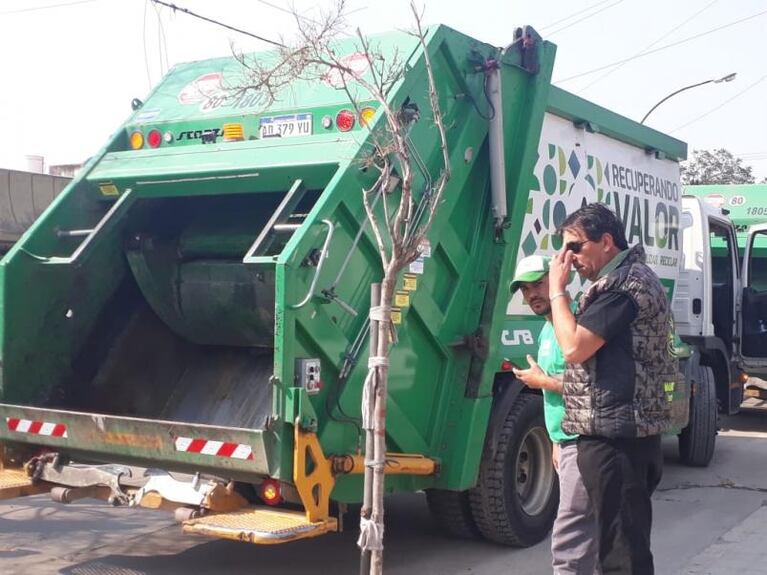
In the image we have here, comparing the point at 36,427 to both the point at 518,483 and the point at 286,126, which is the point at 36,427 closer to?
the point at 286,126

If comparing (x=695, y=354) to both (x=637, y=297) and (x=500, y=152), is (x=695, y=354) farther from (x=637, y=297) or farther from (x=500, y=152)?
(x=637, y=297)

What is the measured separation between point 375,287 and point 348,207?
0.95 meters

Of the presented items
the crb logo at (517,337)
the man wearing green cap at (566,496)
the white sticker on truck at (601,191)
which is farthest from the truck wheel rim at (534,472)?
the man wearing green cap at (566,496)

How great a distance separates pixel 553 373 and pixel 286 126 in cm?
230

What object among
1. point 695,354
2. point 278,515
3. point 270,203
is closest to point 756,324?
point 695,354

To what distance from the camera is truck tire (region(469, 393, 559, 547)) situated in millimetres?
5715

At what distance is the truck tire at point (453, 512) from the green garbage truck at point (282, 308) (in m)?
0.02

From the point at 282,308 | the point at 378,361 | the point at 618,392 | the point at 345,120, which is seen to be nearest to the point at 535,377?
the point at 618,392

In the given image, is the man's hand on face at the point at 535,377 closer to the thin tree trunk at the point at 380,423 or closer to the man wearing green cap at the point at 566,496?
the man wearing green cap at the point at 566,496

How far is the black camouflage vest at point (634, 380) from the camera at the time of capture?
3.61 m

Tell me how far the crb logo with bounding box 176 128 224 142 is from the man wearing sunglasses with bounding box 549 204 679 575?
2.76 m

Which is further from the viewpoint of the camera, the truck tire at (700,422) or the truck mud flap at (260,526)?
the truck tire at (700,422)

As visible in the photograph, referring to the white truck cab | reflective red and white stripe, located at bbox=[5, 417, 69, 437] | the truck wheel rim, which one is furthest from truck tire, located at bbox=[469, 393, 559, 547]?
the white truck cab

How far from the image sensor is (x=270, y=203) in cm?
580
